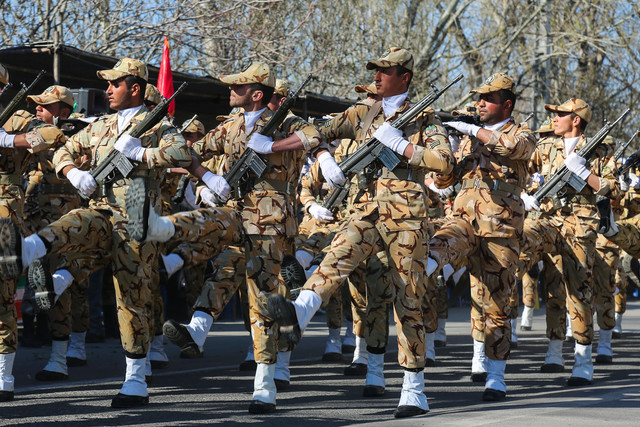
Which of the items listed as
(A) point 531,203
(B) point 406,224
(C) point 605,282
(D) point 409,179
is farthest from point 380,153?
(C) point 605,282

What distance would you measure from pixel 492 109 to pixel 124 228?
2.85 meters

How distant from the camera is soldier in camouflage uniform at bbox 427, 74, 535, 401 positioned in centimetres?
772

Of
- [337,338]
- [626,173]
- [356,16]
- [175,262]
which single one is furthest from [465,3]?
[175,262]

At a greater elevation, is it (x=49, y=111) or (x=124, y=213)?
(x=49, y=111)

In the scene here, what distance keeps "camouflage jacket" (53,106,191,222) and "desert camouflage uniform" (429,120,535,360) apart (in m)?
1.95

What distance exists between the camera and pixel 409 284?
6973 mm

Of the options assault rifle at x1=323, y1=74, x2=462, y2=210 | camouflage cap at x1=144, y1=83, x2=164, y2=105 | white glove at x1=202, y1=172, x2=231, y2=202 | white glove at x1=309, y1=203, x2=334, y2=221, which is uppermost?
camouflage cap at x1=144, y1=83, x2=164, y2=105

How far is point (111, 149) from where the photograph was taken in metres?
7.28

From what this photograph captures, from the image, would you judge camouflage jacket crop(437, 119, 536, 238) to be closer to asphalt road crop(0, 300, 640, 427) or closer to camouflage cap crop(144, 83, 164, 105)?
asphalt road crop(0, 300, 640, 427)

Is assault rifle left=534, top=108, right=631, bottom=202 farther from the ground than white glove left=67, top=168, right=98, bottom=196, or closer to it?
farther from the ground

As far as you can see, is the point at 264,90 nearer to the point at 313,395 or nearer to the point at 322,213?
the point at 322,213

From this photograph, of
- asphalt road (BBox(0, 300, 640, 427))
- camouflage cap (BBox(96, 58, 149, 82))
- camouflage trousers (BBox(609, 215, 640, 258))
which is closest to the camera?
asphalt road (BBox(0, 300, 640, 427))

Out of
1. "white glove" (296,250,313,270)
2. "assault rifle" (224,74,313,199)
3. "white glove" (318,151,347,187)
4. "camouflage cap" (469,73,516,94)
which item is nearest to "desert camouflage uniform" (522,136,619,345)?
"camouflage cap" (469,73,516,94)

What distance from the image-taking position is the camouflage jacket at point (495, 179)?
7.73 meters
